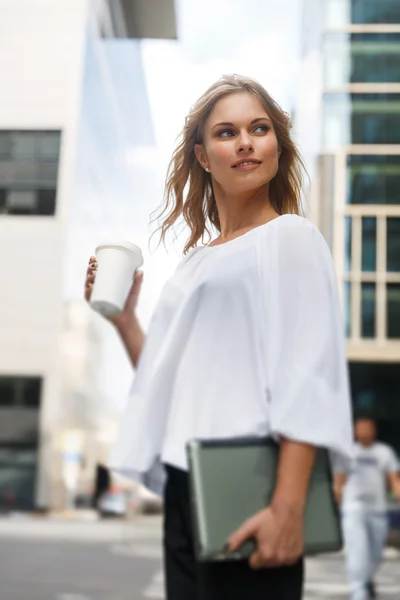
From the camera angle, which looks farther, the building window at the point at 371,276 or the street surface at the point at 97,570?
the building window at the point at 371,276

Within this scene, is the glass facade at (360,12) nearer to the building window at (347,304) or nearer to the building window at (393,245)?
the building window at (393,245)

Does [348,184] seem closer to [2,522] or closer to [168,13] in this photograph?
[2,522]

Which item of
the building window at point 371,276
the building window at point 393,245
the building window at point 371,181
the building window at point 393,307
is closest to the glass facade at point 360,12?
the building window at point 371,181

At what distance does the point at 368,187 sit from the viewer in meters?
12.7

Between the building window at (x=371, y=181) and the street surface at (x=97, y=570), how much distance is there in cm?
569

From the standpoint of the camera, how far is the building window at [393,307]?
43.2 feet

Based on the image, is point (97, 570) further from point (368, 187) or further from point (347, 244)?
point (368, 187)

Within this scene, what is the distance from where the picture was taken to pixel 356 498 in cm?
471

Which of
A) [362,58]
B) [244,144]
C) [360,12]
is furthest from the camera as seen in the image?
[362,58]

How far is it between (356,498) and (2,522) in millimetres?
10750

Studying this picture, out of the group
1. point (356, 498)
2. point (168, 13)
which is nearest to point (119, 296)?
point (168, 13)

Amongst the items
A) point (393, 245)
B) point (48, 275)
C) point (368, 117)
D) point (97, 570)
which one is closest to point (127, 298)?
point (97, 570)

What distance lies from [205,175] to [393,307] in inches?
504

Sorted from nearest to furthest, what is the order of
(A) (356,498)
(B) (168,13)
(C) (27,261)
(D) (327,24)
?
(B) (168,13) < (A) (356,498) < (D) (327,24) < (C) (27,261)
